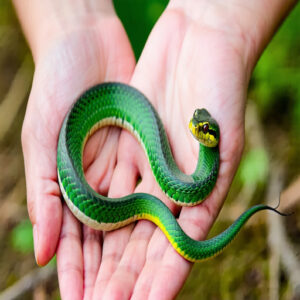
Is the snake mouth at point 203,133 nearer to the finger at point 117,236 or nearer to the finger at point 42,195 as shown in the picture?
the finger at point 117,236

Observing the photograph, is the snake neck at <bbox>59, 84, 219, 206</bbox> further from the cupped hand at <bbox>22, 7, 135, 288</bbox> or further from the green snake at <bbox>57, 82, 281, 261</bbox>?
the cupped hand at <bbox>22, 7, 135, 288</bbox>

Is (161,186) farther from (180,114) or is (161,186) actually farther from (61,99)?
(61,99)

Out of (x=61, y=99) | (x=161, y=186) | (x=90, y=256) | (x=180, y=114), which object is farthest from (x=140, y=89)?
(x=90, y=256)

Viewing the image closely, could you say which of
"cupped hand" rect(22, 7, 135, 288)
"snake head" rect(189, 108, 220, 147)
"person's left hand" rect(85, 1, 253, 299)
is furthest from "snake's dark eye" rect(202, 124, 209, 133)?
"cupped hand" rect(22, 7, 135, 288)

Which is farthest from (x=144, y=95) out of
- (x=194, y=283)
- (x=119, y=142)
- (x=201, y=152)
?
(x=194, y=283)

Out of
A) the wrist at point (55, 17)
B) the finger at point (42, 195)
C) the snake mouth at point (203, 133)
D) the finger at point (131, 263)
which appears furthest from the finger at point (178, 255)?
the wrist at point (55, 17)
